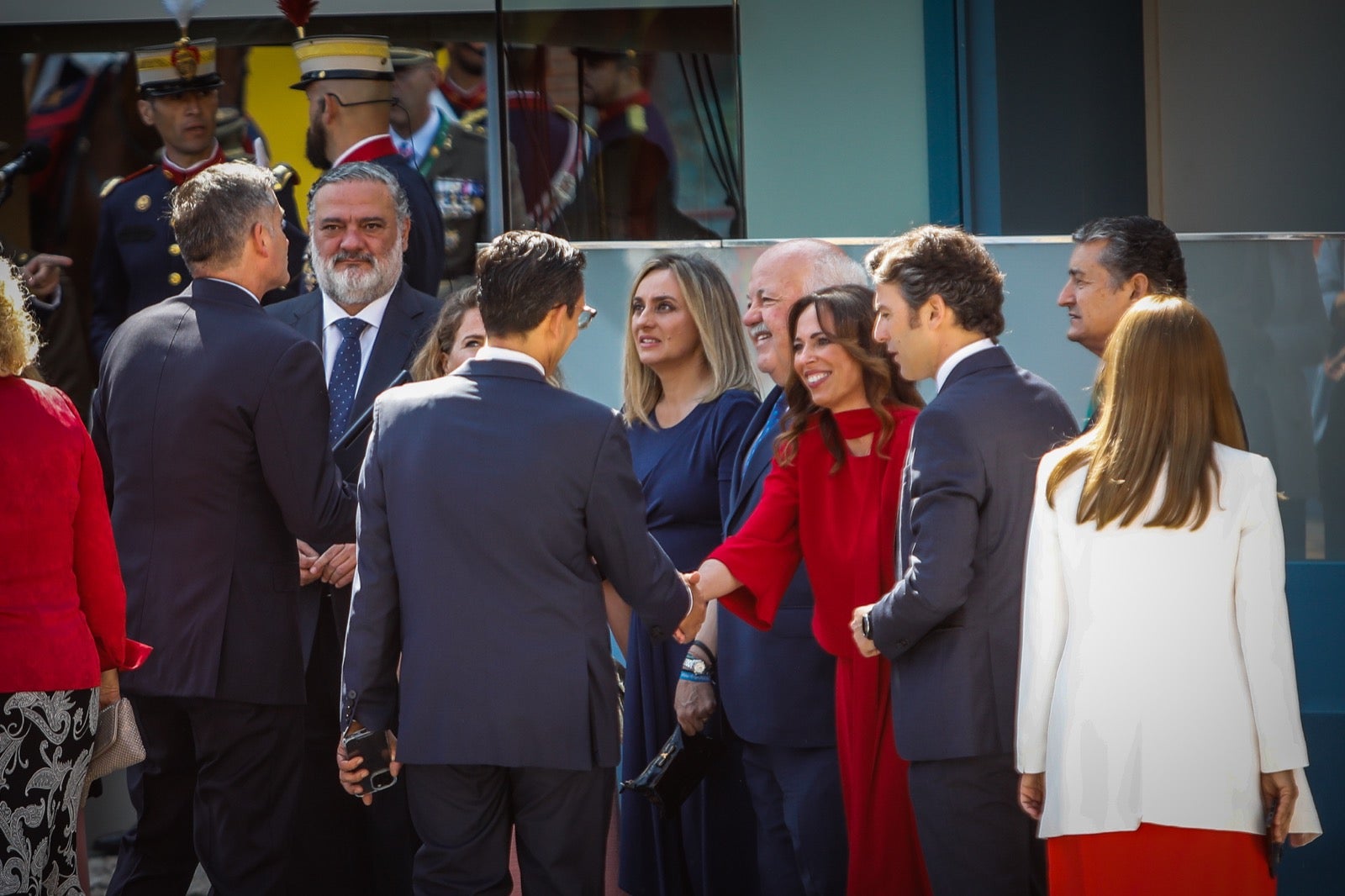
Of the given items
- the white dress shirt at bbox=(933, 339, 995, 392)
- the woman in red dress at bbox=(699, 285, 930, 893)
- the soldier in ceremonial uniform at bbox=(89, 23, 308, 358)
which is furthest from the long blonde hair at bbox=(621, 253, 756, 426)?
the soldier in ceremonial uniform at bbox=(89, 23, 308, 358)

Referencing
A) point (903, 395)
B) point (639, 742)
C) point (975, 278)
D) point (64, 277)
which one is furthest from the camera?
point (64, 277)

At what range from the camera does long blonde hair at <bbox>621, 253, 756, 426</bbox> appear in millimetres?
3693

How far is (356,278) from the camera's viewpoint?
4.04 metres

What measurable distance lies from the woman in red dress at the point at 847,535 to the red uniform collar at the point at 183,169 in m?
3.04

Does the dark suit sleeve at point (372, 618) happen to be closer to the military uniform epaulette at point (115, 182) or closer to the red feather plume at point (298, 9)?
the military uniform epaulette at point (115, 182)

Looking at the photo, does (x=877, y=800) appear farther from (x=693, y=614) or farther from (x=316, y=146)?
(x=316, y=146)

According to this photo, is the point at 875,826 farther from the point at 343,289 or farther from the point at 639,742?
the point at 343,289

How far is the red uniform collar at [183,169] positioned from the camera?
17.9 ft

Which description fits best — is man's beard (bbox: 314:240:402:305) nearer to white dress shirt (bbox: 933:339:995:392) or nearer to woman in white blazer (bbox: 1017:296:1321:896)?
white dress shirt (bbox: 933:339:995:392)

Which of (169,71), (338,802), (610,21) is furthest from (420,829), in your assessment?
(169,71)

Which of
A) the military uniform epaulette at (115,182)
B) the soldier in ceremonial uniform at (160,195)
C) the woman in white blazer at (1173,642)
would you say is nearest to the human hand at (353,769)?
the woman in white blazer at (1173,642)

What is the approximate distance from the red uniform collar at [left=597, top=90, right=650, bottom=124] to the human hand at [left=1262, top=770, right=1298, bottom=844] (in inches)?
140

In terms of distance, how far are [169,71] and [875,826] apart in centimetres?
416

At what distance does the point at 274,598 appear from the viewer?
10.7 ft
